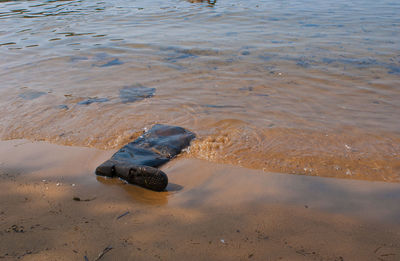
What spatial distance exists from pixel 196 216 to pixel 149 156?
1.01 meters

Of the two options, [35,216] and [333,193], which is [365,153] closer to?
[333,193]

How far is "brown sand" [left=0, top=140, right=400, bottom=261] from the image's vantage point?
6.32 feet

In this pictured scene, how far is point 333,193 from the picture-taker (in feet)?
8.46

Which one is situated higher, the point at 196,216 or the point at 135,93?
the point at 135,93

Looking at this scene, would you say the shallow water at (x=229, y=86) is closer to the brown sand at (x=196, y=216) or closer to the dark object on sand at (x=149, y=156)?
the dark object on sand at (x=149, y=156)

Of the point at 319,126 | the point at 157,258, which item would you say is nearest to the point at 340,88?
the point at 319,126

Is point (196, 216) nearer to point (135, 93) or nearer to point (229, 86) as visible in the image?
point (135, 93)

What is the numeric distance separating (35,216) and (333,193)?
2.03 m

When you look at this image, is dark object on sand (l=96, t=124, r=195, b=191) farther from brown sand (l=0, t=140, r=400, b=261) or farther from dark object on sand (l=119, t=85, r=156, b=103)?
A: dark object on sand (l=119, t=85, r=156, b=103)

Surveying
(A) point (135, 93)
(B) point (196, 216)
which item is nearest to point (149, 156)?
(B) point (196, 216)

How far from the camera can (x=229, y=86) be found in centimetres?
516

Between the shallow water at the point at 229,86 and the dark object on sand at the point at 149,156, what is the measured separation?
206 millimetres

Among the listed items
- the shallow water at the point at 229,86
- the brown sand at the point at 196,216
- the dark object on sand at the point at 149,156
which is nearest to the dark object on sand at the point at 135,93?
the shallow water at the point at 229,86

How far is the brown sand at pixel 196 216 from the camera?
193 cm
